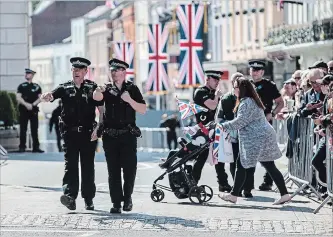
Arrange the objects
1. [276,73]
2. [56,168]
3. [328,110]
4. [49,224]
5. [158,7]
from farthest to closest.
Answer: [158,7]
[276,73]
[56,168]
[328,110]
[49,224]

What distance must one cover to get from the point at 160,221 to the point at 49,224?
1208mm

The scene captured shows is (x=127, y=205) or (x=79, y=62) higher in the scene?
(x=79, y=62)

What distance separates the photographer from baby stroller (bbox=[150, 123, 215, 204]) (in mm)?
17391

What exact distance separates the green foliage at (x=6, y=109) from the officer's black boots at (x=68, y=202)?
48.1 ft

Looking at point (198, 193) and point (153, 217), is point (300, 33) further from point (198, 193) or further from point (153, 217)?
point (153, 217)

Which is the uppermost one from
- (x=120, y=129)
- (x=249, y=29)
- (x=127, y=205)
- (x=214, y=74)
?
(x=249, y=29)

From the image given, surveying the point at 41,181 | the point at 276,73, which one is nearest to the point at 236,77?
the point at 41,181

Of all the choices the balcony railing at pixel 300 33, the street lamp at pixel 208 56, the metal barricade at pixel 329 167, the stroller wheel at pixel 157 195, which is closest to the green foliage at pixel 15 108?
the stroller wheel at pixel 157 195

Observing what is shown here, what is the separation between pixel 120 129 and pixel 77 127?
0.55m

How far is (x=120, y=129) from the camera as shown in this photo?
1577 centimetres

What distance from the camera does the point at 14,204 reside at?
56.1 feet

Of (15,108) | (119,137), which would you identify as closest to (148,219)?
(119,137)

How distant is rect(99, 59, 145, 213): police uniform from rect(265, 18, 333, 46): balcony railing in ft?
112

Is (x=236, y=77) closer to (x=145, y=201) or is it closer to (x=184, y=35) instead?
(x=145, y=201)
